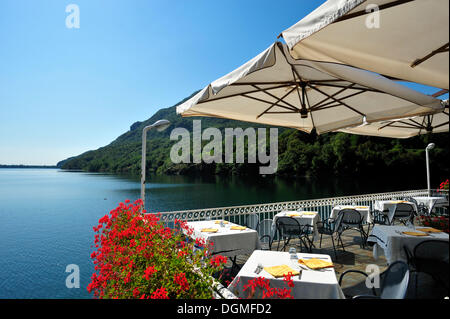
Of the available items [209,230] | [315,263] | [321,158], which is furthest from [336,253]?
[321,158]

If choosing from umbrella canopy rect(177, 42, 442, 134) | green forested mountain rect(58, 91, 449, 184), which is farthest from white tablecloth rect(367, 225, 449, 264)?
green forested mountain rect(58, 91, 449, 184)

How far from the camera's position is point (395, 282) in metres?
2.05

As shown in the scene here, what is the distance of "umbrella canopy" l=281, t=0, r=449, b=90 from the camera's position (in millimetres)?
1454

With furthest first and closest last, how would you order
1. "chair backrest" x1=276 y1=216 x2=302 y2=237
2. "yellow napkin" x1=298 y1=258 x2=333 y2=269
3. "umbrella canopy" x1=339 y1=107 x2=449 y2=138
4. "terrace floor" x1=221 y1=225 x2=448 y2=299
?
"umbrella canopy" x1=339 y1=107 x2=449 y2=138 → "chair backrest" x1=276 y1=216 x2=302 y2=237 → "yellow napkin" x1=298 y1=258 x2=333 y2=269 → "terrace floor" x1=221 y1=225 x2=448 y2=299

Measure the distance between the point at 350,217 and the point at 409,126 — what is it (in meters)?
2.67

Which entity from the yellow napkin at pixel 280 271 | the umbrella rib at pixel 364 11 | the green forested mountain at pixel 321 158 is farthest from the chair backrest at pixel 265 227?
the green forested mountain at pixel 321 158

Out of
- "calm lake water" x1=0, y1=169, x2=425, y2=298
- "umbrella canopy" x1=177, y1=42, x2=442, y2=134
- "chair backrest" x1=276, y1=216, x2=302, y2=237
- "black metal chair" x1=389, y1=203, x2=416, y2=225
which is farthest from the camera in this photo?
"calm lake water" x1=0, y1=169, x2=425, y2=298

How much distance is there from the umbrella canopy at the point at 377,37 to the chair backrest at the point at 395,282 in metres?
1.42

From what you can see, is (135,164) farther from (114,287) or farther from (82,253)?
(114,287)

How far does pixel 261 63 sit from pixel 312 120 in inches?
120

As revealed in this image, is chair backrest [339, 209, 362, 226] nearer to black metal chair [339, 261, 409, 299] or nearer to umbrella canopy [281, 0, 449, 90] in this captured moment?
black metal chair [339, 261, 409, 299]

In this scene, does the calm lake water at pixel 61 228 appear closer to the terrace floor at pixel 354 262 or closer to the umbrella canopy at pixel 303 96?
the umbrella canopy at pixel 303 96

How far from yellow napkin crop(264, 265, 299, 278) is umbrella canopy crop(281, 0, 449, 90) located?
6.46ft

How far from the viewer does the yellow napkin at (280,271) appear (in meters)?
2.49
